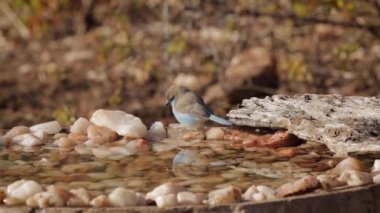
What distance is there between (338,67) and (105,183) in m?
4.08

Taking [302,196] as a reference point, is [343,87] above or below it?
above

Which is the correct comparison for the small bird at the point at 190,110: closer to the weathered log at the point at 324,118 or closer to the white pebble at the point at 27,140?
the weathered log at the point at 324,118

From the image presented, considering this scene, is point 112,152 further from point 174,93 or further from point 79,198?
point 79,198

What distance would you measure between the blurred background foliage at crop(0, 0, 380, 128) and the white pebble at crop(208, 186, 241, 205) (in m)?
3.45

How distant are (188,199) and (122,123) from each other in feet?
3.03

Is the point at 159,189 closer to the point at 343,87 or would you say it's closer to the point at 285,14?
the point at 285,14

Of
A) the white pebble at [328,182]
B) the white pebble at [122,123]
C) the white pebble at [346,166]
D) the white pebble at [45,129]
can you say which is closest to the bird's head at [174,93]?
the white pebble at [122,123]

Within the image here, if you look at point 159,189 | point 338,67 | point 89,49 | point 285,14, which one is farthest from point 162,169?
point 89,49

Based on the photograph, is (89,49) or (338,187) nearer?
(338,187)

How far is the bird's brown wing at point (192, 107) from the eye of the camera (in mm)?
3006

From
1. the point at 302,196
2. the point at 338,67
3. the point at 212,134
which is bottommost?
the point at 302,196

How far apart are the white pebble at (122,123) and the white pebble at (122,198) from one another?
87cm

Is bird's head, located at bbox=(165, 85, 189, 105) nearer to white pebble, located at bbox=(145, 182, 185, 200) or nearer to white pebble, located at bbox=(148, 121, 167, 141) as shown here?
white pebble, located at bbox=(148, 121, 167, 141)

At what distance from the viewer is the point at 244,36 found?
688 cm
